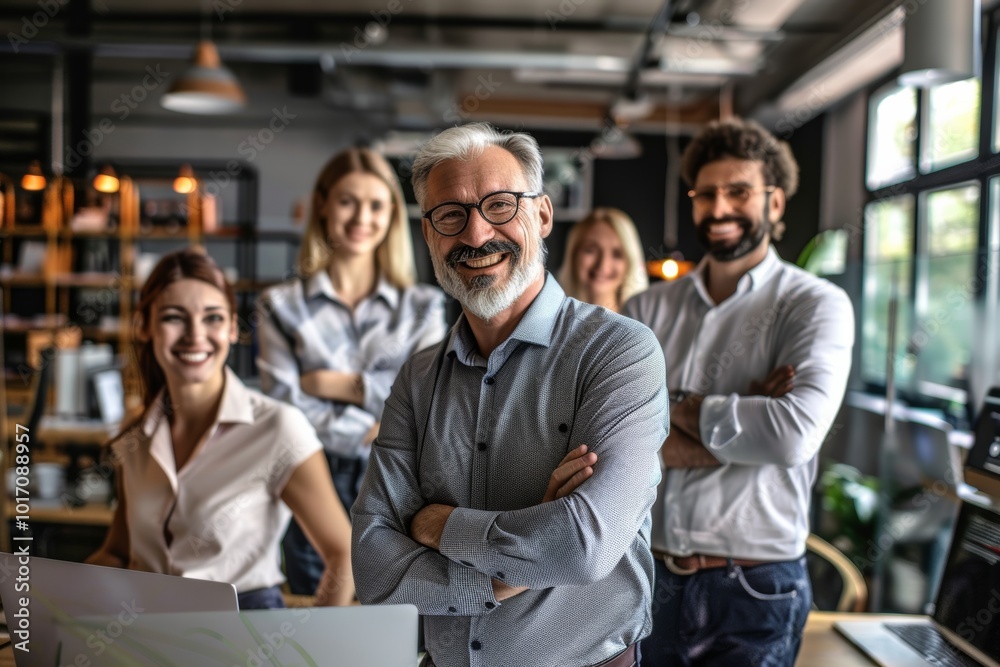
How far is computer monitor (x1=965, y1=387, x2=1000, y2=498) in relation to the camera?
1.96 meters

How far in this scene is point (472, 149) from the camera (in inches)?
63.2

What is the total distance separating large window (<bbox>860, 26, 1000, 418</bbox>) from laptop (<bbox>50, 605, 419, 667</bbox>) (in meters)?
2.81

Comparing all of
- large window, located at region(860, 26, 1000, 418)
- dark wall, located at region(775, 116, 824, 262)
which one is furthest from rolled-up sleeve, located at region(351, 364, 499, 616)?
dark wall, located at region(775, 116, 824, 262)

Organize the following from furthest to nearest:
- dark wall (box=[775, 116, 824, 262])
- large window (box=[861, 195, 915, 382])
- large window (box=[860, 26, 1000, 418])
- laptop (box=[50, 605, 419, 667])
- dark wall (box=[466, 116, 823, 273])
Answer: dark wall (box=[466, 116, 823, 273])
dark wall (box=[775, 116, 824, 262])
large window (box=[861, 195, 915, 382])
large window (box=[860, 26, 1000, 418])
laptop (box=[50, 605, 419, 667])

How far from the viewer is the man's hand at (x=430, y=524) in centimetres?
152

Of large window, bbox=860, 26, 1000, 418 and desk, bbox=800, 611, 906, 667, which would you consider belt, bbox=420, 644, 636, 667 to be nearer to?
desk, bbox=800, 611, 906, 667

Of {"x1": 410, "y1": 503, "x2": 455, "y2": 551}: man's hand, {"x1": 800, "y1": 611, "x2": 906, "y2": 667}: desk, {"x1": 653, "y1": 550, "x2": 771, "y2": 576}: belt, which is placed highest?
{"x1": 410, "y1": 503, "x2": 455, "y2": 551}: man's hand

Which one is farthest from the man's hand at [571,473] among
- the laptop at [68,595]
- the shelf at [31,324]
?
the shelf at [31,324]

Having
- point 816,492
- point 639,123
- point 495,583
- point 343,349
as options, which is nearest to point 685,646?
point 495,583

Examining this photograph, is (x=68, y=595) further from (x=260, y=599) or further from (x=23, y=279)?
(x=23, y=279)

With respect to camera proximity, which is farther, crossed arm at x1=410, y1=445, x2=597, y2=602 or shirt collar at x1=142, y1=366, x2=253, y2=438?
shirt collar at x1=142, y1=366, x2=253, y2=438

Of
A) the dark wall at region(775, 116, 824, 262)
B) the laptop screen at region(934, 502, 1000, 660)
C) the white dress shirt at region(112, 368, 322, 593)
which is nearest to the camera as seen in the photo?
the laptop screen at region(934, 502, 1000, 660)

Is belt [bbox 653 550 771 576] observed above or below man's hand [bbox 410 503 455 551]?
below

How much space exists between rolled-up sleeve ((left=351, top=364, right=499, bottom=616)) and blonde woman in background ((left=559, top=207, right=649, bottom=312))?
5.75 feet
